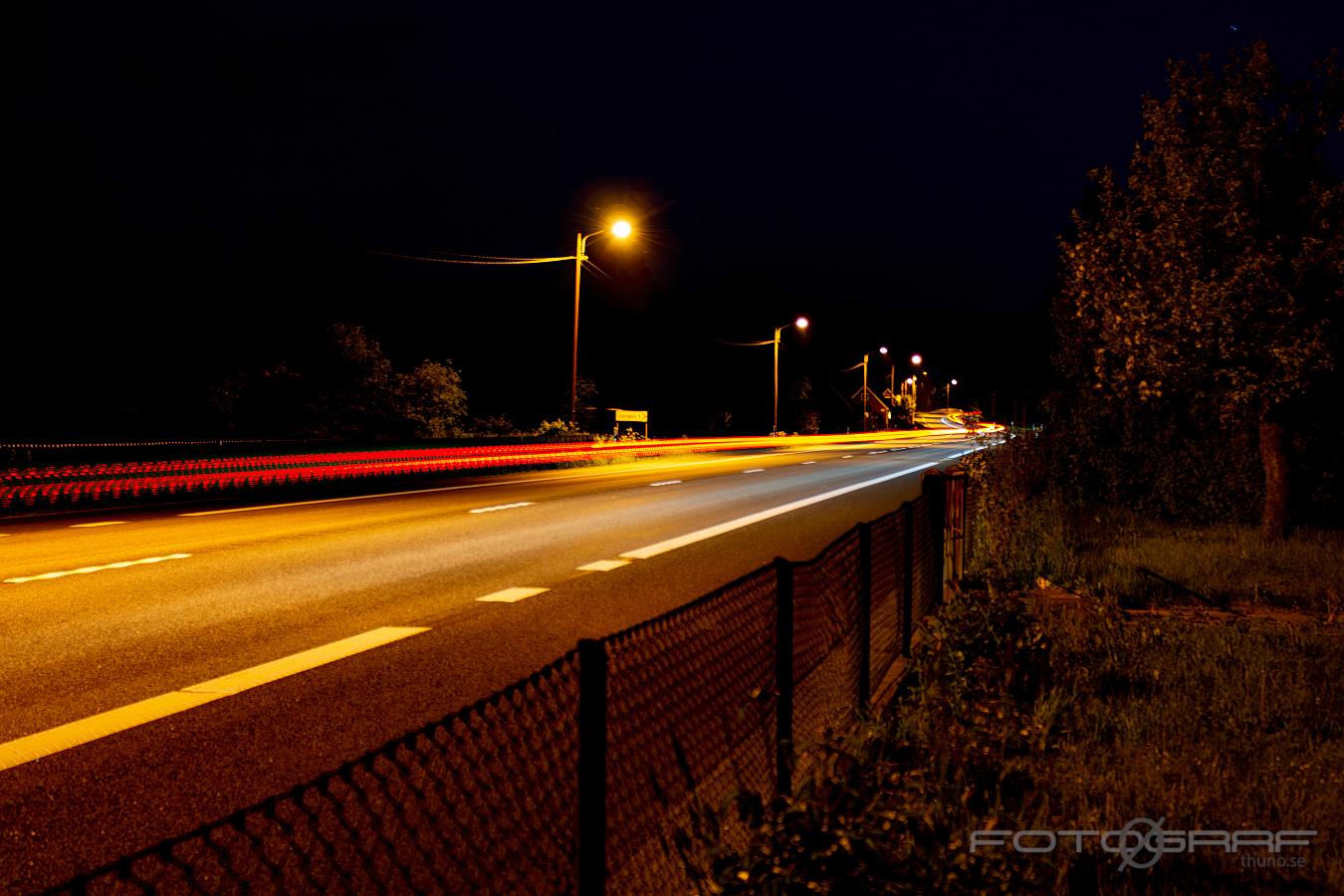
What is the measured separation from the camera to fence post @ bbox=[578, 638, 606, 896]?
2.23 metres

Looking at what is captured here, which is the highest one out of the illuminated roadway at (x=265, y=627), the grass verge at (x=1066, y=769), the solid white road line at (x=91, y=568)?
the grass verge at (x=1066, y=769)

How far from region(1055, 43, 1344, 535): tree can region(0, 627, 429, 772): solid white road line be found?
31.1 feet

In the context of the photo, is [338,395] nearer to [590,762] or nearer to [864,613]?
[864,613]

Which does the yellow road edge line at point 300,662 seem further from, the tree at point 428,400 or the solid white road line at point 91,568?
the tree at point 428,400

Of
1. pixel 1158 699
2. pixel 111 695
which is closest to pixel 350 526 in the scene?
pixel 111 695

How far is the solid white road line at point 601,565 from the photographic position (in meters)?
10.1

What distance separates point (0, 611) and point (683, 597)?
19.2ft

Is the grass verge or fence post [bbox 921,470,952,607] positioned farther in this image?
fence post [bbox 921,470,952,607]

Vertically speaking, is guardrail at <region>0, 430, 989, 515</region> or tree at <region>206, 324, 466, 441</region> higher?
tree at <region>206, 324, 466, 441</region>

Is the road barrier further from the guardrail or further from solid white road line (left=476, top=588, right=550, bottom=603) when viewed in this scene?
the guardrail

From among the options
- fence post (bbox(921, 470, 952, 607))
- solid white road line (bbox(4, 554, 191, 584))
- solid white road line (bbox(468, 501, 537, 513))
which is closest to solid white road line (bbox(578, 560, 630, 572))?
fence post (bbox(921, 470, 952, 607))

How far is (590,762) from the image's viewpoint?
2.24m

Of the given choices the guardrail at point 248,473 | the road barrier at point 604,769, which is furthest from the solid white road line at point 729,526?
the guardrail at point 248,473

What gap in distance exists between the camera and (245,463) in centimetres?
2133
